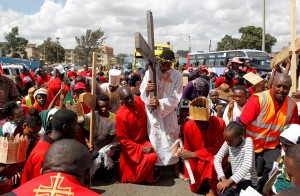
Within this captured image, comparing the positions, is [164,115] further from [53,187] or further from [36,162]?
[53,187]

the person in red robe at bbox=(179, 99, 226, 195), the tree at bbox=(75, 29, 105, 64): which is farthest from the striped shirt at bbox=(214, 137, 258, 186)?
the tree at bbox=(75, 29, 105, 64)

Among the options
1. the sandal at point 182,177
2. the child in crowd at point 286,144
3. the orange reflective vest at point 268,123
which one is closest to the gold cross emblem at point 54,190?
the child in crowd at point 286,144

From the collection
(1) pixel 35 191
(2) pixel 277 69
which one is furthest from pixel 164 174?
(1) pixel 35 191

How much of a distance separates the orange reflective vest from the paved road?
4.09 ft

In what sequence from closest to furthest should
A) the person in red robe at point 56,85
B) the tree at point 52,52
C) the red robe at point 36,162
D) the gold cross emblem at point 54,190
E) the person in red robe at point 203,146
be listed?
the gold cross emblem at point 54,190 < the red robe at point 36,162 < the person in red robe at point 203,146 < the person in red robe at point 56,85 < the tree at point 52,52

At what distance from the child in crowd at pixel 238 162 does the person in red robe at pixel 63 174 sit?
234 cm

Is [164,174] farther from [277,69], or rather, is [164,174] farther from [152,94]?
[277,69]

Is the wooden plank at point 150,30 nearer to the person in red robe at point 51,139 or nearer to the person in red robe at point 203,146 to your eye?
the person in red robe at point 203,146

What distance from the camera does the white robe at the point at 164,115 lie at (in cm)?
522

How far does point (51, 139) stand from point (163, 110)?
97.2 inches

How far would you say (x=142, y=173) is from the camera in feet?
16.8

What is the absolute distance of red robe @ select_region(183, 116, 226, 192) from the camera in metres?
4.64

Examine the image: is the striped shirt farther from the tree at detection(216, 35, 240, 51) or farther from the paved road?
the tree at detection(216, 35, 240, 51)

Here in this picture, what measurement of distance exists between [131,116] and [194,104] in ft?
3.46
